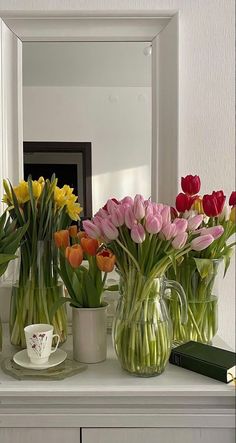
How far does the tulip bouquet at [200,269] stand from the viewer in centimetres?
111

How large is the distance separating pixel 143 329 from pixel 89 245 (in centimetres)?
22

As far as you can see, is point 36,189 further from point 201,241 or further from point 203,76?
point 203,76

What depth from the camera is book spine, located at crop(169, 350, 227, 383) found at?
98 cm

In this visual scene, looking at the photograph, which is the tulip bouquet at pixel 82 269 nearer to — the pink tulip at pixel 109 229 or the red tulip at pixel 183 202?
the pink tulip at pixel 109 229

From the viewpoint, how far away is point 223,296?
1.40 m

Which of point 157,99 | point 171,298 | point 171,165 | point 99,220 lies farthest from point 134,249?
point 157,99

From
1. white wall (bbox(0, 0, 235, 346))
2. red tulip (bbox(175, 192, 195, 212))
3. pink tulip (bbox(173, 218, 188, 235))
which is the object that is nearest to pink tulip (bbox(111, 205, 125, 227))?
pink tulip (bbox(173, 218, 188, 235))

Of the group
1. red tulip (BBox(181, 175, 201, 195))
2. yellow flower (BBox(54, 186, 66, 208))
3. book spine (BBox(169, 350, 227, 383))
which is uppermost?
red tulip (BBox(181, 175, 201, 195))

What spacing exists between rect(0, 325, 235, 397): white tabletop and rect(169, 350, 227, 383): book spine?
10mm

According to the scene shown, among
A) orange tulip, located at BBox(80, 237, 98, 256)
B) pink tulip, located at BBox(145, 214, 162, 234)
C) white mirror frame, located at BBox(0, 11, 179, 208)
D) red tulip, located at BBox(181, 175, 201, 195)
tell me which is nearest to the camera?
pink tulip, located at BBox(145, 214, 162, 234)

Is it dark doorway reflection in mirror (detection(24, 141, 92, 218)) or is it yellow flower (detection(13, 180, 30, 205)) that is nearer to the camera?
yellow flower (detection(13, 180, 30, 205))

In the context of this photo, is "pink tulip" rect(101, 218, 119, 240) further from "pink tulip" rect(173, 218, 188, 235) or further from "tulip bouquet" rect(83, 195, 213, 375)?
"pink tulip" rect(173, 218, 188, 235)

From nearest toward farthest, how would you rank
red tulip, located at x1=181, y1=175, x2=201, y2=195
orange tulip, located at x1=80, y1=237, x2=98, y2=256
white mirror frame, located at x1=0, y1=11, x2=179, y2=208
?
orange tulip, located at x1=80, y1=237, x2=98, y2=256, red tulip, located at x1=181, y1=175, x2=201, y2=195, white mirror frame, located at x1=0, y1=11, x2=179, y2=208
